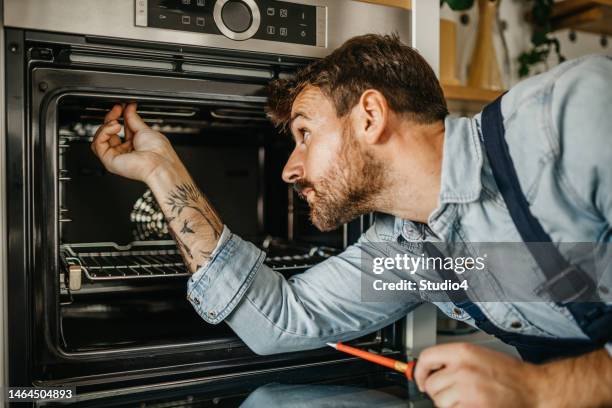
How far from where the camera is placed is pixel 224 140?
1.41 m

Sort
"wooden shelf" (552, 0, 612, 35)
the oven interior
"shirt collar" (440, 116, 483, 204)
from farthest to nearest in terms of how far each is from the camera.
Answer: "wooden shelf" (552, 0, 612, 35), the oven interior, "shirt collar" (440, 116, 483, 204)

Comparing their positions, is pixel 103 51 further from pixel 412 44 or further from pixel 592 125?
pixel 592 125

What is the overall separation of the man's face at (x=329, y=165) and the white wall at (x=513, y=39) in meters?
0.97

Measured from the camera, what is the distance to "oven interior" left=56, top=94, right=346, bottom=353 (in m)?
1.08

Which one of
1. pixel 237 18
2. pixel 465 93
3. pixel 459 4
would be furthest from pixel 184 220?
pixel 459 4

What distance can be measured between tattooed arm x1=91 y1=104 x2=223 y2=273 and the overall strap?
0.49 meters

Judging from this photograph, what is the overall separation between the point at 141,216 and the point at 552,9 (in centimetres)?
146

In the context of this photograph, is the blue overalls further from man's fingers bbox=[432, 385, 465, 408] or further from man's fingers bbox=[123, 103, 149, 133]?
man's fingers bbox=[123, 103, 149, 133]

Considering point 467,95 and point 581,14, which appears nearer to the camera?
point 467,95

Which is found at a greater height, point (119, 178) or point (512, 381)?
point (119, 178)

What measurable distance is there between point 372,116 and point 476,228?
0.25 meters

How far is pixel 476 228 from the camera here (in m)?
0.90

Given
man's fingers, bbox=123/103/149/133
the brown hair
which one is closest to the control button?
the brown hair

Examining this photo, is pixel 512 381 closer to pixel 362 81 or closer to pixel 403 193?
pixel 403 193
